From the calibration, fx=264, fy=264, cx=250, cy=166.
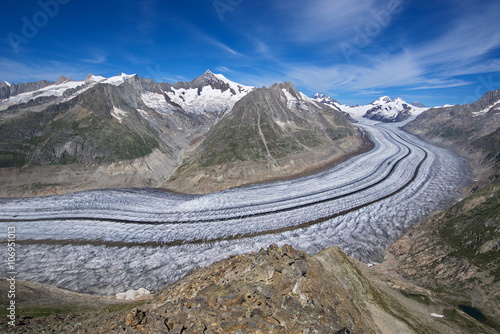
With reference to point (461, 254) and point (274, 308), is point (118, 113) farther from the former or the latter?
point (461, 254)

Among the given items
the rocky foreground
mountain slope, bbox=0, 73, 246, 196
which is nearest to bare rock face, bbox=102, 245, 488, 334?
the rocky foreground

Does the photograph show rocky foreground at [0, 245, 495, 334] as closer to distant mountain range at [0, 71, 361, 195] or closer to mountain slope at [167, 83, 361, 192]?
mountain slope at [167, 83, 361, 192]

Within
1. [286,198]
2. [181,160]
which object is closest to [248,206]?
[286,198]

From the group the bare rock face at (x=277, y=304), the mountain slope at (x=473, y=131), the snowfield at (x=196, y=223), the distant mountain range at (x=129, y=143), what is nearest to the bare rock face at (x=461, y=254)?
the snowfield at (x=196, y=223)

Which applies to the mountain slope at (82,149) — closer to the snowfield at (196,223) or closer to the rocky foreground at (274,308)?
the snowfield at (196,223)

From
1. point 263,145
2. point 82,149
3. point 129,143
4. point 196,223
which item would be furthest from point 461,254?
point 82,149

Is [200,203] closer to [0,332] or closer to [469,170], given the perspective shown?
[0,332]
